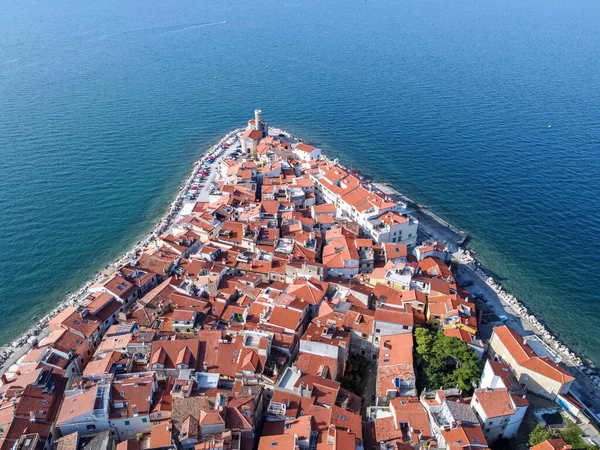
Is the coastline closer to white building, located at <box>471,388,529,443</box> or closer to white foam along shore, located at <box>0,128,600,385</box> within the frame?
white foam along shore, located at <box>0,128,600,385</box>

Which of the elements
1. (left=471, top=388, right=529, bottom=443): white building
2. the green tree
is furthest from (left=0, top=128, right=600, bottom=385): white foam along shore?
(left=471, top=388, right=529, bottom=443): white building

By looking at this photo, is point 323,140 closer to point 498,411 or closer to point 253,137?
point 253,137

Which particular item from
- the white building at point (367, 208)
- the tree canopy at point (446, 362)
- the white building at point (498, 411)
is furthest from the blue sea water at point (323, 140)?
the white building at point (498, 411)

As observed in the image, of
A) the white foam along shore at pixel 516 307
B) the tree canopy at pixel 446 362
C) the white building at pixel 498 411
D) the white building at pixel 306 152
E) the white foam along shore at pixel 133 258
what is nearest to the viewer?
the white building at pixel 498 411

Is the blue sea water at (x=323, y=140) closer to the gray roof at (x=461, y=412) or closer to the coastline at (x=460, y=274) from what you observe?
the coastline at (x=460, y=274)

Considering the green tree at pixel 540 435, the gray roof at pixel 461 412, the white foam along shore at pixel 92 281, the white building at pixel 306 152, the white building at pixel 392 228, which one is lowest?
the white foam along shore at pixel 92 281

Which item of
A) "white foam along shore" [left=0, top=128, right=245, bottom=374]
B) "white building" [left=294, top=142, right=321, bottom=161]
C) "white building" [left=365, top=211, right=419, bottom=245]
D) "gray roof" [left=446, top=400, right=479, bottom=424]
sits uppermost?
"white building" [left=294, top=142, right=321, bottom=161]
